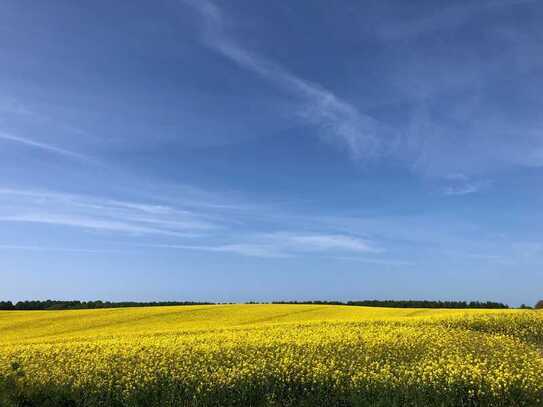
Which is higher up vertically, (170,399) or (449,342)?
(449,342)

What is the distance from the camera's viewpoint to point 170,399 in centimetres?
1267

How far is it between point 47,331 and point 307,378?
2536 cm

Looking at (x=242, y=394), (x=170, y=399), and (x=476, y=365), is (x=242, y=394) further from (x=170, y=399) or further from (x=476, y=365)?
(x=476, y=365)

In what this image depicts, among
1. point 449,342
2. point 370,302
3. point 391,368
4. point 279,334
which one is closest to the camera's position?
point 391,368

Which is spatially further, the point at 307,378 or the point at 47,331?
the point at 47,331

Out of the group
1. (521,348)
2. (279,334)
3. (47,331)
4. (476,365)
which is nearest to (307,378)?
(476,365)

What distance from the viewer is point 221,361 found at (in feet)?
48.0

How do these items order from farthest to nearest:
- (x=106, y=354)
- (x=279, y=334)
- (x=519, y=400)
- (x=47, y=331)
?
(x=47, y=331), (x=279, y=334), (x=106, y=354), (x=519, y=400)

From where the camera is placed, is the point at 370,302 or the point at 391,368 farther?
the point at 370,302

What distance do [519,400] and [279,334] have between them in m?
9.67

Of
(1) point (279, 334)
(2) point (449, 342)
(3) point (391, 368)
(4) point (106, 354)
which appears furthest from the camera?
(1) point (279, 334)

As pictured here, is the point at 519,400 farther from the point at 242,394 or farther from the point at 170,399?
the point at 170,399

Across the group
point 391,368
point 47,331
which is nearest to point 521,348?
point 391,368

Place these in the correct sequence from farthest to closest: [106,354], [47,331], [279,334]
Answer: [47,331] → [279,334] → [106,354]
